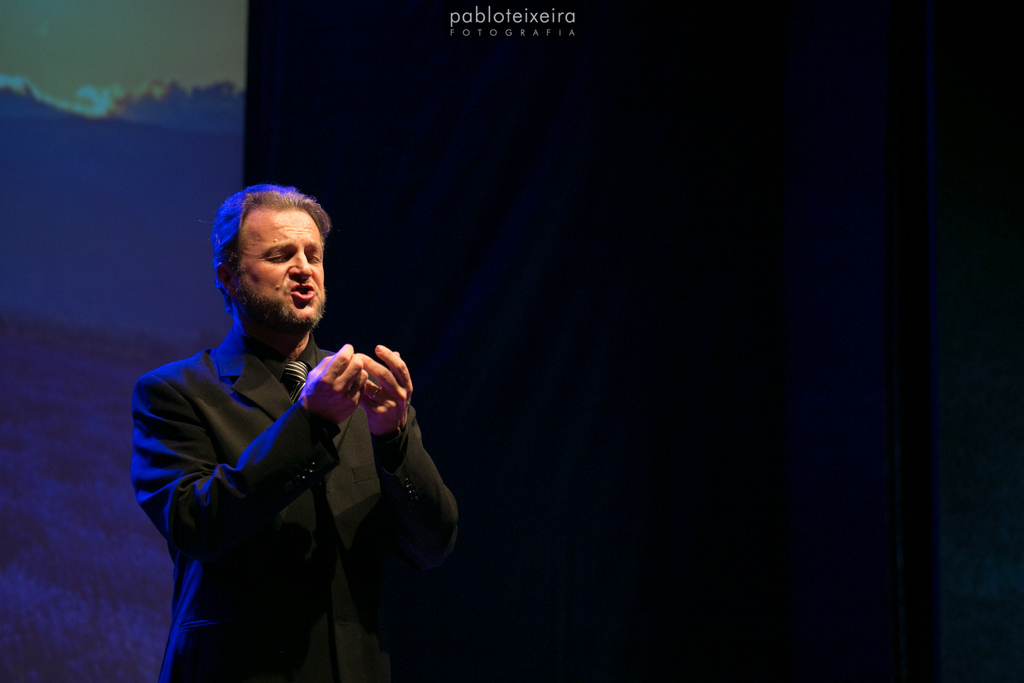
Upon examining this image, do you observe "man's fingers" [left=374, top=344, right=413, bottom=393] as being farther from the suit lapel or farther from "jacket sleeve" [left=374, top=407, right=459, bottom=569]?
the suit lapel

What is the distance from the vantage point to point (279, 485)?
1324 millimetres

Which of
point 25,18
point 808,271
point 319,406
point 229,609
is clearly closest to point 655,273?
point 808,271

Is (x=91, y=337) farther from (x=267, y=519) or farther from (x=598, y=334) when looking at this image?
(x=598, y=334)

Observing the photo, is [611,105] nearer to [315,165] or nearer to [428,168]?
[428,168]

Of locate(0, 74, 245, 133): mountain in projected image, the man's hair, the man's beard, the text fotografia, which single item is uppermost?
the text fotografia

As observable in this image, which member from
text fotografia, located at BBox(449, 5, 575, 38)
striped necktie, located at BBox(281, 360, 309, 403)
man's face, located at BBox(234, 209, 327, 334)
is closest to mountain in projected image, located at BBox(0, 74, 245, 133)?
text fotografia, located at BBox(449, 5, 575, 38)

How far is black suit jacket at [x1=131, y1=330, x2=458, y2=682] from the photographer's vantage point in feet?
4.41

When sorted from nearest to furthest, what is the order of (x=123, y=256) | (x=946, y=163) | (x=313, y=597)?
(x=313, y=597) → (x=946, y=163) → (x=123, y=256)

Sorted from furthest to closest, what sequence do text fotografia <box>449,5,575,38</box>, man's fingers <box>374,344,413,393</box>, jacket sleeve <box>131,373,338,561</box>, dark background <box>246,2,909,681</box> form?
text fotografia <box>449,5,575,38</box>, dark background <box>246,2,909,681</box>, man's fingers <box>374,344,413,393</box>, jacket sleeve <box>131,373,338,561</box>

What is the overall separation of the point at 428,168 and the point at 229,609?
1.44 m

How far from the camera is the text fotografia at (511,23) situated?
2508mm

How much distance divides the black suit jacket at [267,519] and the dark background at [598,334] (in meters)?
0.80

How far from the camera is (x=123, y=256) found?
7.50ft

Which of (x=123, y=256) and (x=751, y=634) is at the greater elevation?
(x=123, y=256)
